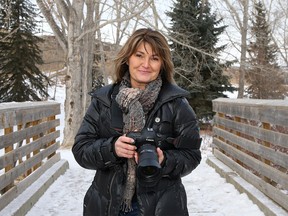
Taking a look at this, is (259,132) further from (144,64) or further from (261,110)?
(144,64)

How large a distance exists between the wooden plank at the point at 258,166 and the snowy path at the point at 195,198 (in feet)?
1.31

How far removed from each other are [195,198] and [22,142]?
7.65 feet

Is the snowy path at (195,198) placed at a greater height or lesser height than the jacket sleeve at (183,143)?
lesser

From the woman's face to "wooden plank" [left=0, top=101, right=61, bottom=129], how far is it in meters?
2.10

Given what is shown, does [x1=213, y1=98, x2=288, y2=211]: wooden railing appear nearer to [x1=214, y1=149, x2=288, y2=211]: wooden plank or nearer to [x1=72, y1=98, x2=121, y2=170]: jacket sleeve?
[x1=214, y1=149, x2=288, y2=211]: wooden plank

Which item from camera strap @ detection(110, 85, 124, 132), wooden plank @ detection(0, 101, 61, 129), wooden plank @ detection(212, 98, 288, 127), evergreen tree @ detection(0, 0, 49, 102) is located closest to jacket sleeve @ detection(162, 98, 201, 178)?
camera strap @ detection(110, 85, 124, 132)

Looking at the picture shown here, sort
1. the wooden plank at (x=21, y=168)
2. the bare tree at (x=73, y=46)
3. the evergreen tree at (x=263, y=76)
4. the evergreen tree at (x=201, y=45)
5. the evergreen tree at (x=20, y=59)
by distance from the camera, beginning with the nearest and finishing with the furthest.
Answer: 1. the wooden plank at (x=21, y=168)
2. the bare tree at (x=73, y=46)
3. the evergreen tree at (x=201, y=45)
4. the evergreen tree at (x=20, y=59)
5. the evergreen tree at (x=263, y=76)

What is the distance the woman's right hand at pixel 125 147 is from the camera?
191 centimetres

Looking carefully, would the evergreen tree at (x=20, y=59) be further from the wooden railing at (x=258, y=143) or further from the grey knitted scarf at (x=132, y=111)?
the grey knitted scarf at (x=132, y=111)

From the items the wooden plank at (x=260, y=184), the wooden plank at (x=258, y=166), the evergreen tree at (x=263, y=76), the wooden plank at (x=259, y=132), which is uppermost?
the evergreen tree at (x=263, y=76)

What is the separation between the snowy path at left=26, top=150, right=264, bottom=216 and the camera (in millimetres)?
4613

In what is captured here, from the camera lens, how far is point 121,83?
2.31 metres

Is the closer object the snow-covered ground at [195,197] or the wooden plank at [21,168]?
the wooden plank at [21,168]

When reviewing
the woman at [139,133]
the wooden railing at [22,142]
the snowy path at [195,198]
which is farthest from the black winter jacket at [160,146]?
the snowy path at [195,198]
